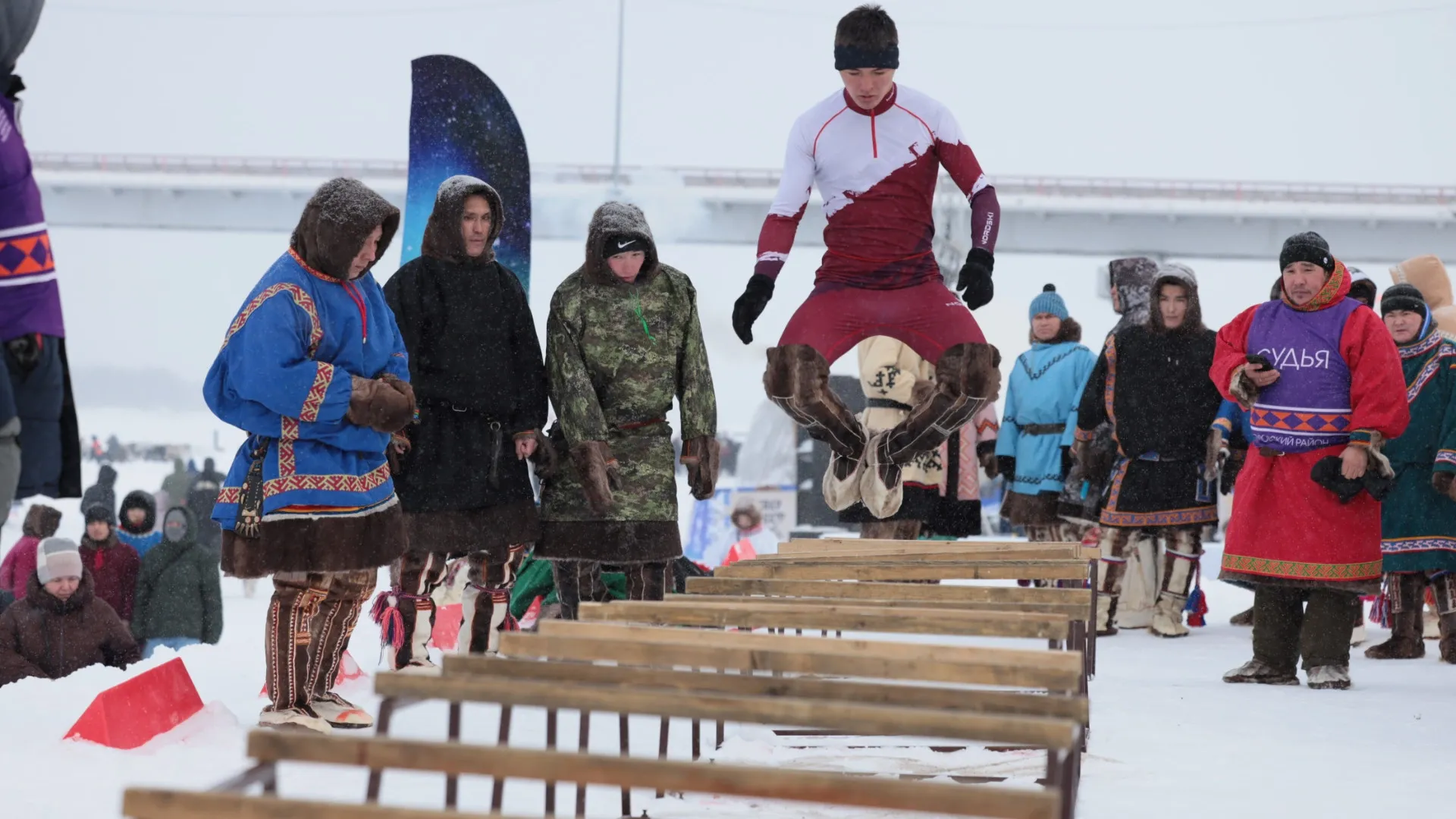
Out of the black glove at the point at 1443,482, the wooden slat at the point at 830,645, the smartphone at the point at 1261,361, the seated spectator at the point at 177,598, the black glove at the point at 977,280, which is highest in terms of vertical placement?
the black glove at the point at 977,280

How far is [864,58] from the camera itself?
4.96 meters

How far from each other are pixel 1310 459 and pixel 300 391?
3620mm

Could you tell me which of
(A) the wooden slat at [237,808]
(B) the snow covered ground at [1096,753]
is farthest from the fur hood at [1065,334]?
(A) the wooden slat at [237,808]

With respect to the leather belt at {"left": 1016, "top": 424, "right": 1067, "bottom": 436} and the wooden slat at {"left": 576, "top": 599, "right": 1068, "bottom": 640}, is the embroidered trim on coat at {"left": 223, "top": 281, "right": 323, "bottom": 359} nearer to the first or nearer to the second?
the wooden slat at {"left": 576, "top": 599, "right": 1068, "bottom": 640}

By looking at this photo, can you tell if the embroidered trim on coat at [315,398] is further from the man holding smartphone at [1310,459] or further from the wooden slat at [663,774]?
the man holding smartphone at [1310,459]

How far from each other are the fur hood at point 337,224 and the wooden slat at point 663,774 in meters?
2.16

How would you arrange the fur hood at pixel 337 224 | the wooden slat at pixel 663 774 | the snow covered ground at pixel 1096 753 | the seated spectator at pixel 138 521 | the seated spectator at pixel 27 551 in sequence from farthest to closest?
1. the seated spectator at pixel 138 521
2. the seated spectator at pixel 27 551
3. the fur hood at pixel 337 224
4. the snow covered ground at pixel 1096 753
5. the wooden slat at pixel 663 774

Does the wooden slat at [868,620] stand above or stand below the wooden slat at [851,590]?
above

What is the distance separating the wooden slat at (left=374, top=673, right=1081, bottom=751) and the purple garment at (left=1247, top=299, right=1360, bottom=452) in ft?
12.1

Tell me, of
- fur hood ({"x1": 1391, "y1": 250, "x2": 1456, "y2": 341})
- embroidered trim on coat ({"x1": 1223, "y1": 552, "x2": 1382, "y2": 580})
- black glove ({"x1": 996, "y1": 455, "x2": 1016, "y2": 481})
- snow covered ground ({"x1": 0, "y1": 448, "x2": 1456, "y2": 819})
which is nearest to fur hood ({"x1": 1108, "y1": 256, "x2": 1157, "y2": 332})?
black glove ({"x1": 996, "y1": 455, "x2": 1016, "y2": 481})

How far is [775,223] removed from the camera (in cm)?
515

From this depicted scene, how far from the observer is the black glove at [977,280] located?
5.03 meters

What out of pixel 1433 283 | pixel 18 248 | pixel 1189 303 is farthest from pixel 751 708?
pixel 1433 283

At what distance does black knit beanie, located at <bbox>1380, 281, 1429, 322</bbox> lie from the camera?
6.69 meters
